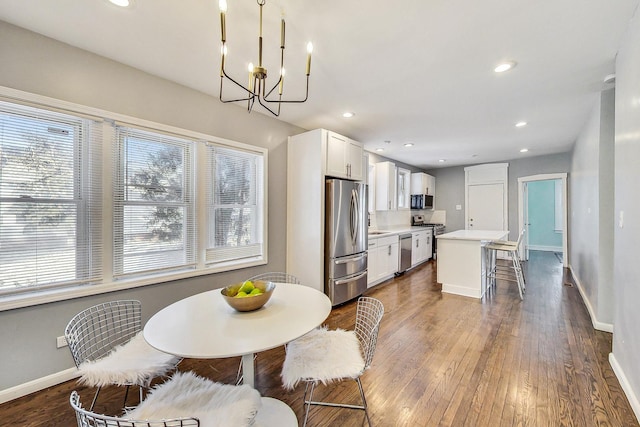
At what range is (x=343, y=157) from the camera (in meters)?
3.82

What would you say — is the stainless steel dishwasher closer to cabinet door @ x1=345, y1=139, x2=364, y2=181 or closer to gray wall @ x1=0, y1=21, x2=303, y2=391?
cabinet door @ x1=345, y1=139, x2=364, y2=181

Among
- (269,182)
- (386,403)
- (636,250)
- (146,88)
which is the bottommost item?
(386,403)

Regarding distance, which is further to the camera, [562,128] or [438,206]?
[438,206]

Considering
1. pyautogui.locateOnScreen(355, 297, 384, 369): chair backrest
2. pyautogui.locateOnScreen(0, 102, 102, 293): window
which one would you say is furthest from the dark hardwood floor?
pyautogui.locateOnScreen(0, 102, 102, 293): window

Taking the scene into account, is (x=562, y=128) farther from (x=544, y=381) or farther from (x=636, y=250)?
(x=544, y=381)

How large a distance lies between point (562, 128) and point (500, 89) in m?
2.27

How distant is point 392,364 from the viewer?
7.62 feet

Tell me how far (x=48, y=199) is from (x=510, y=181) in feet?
26.8

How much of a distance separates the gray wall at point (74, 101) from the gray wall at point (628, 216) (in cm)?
324

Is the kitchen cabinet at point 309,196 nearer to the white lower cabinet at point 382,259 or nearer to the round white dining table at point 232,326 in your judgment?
the white lower cabinet at point 382,259

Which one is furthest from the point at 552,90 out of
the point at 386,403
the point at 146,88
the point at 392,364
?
the point at 146,88

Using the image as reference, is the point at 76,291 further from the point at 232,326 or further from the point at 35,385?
the point at 232,326

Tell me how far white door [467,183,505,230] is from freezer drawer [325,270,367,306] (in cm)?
464

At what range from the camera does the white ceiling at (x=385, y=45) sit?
5.59ft
